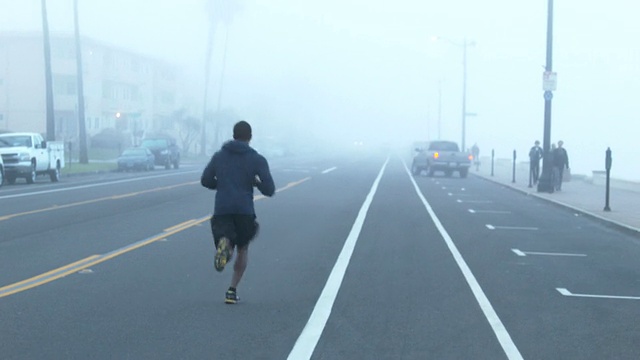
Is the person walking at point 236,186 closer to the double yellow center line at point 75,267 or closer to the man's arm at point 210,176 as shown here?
the man's arm at point 210,176

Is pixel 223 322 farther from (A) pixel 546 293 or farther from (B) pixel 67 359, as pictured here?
(A) pixel 546 293

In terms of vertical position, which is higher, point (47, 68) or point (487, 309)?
point (47, 68)

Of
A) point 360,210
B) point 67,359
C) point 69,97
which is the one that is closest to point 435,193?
point 360,210

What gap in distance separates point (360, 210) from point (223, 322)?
1614 centimetres

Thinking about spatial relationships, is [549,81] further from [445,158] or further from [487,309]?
[487,309]

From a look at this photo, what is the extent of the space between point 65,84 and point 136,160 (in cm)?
3291

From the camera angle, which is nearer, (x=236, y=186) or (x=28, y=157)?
(x=236, y=186)

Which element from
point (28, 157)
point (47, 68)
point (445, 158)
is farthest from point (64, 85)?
point (28, 157)

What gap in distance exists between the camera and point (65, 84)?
3305 inches

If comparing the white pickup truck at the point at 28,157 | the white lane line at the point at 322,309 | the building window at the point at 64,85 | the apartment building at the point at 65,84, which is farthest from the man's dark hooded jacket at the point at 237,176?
the building window at the point at 64,85

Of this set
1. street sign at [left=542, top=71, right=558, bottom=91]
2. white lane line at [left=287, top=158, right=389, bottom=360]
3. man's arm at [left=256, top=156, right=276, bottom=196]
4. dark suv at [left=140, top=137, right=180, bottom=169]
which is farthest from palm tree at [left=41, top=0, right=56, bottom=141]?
man's arm at [left=256, top=156, right=276, bottom=196]

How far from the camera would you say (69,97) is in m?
83.7

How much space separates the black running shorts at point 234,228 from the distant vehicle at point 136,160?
143 feet

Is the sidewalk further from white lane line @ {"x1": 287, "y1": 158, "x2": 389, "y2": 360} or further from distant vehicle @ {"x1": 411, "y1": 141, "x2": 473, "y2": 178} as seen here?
white lane line @ {"x1": 287, "y1": 158, "x2": 389, "y2": 360}
